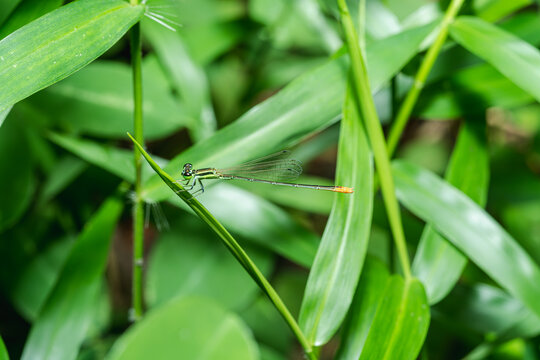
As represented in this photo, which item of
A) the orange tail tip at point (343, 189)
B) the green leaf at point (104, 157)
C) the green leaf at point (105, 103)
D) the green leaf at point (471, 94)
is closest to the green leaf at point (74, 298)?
the green leaf at point (104, 157)

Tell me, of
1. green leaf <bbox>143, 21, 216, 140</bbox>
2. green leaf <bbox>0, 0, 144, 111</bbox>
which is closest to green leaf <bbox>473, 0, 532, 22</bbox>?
green leaf <bbox>143, 21, 216, 140</bbox>

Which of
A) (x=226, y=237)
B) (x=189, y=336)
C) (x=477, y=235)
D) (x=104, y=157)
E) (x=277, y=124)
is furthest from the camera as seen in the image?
(x=104, y=157)

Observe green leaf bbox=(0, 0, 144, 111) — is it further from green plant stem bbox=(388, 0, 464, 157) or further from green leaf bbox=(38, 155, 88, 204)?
green leaf bbox=(38, 155, 88, 204)

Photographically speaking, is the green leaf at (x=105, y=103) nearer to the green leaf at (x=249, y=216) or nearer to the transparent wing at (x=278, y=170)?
the green leaf at (x=249, y=216)

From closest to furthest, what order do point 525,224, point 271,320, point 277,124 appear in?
point 277,124
point 271,320
point 525,224

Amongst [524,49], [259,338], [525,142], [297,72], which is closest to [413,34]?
[524,49]

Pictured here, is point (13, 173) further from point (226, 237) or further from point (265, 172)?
point (226, 237)

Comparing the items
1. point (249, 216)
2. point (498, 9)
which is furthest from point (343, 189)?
point (498, 9)
